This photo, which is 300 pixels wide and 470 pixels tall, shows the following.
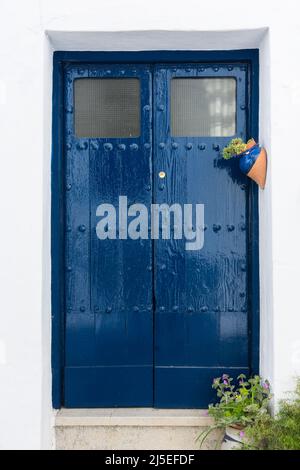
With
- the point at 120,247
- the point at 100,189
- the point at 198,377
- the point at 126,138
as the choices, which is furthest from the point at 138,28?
the point at 198,377

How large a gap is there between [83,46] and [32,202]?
1048 millimetres

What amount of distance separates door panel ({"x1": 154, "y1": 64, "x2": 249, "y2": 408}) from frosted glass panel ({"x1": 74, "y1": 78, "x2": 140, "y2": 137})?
0.47 ft

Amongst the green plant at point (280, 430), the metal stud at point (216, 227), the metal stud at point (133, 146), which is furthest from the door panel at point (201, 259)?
the green plant at point (280, 430)

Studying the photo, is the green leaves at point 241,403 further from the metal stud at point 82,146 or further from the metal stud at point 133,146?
the metal stud at point 82,146

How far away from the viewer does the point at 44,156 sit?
3.62m

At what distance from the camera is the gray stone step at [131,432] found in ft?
12.0

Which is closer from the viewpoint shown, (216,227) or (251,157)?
(251,157)

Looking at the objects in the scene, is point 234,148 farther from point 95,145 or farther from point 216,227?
point 95,145

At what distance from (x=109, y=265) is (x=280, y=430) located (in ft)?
4.66

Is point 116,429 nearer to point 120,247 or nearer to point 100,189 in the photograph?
point 120,247

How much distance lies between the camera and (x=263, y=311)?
3732 mm

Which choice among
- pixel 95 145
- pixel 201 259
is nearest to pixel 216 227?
pixel 201 259

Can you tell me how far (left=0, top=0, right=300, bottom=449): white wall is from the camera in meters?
3.50

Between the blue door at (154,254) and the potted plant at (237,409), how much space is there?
220mm
